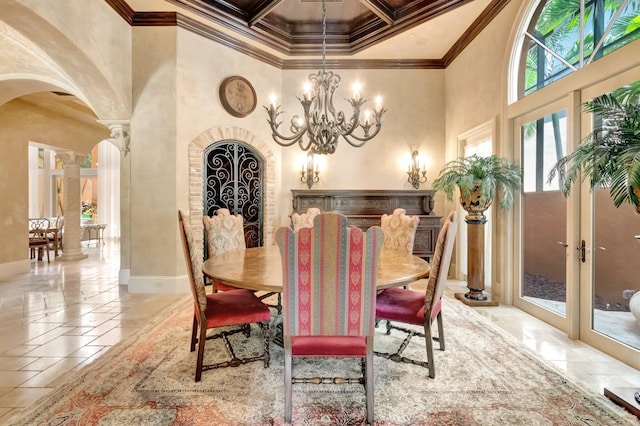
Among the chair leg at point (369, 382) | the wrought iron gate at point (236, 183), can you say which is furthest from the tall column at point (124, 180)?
the chair leg at point (369, 382)

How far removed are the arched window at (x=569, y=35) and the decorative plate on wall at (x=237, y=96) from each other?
3.56 meters

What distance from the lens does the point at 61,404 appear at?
5.98ft

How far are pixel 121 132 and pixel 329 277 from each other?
13.1ft

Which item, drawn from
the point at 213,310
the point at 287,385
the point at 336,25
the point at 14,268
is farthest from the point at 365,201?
the point at 14,268

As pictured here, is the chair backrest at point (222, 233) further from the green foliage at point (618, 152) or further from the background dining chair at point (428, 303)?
the green foliage at point (618, 152)

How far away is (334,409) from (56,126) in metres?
7.68

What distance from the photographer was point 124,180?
4.31m

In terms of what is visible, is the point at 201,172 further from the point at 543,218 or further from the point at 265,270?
the point at 543,218

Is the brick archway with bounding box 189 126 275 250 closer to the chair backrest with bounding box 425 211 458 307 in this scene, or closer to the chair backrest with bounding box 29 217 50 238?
the chair backrest with bounding box 425 211 458 307

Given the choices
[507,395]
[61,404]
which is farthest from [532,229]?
[61,404]

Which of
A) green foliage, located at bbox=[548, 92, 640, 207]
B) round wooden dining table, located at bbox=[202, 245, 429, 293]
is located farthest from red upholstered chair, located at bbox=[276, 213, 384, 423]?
green foliage, located at bbox=[548, 92, 640, 207]

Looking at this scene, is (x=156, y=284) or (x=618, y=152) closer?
(x=618, y=152)

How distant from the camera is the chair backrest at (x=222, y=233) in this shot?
311 centimetres

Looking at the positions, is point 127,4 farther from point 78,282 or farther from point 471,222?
point 471,222
